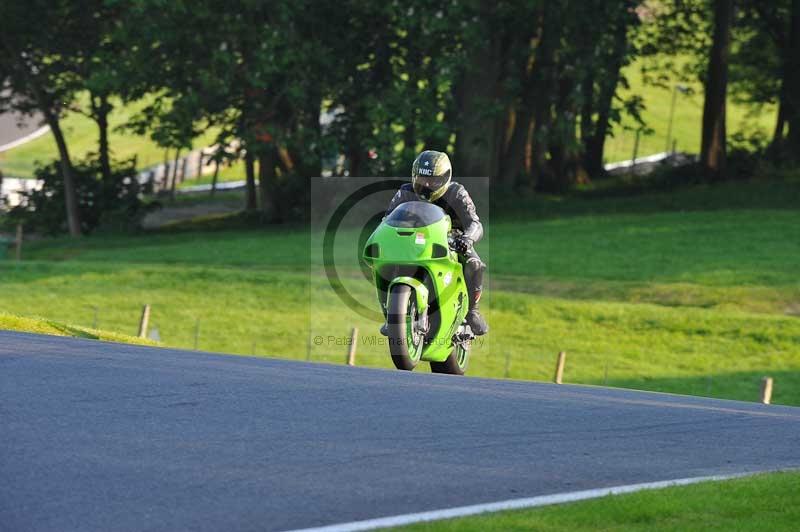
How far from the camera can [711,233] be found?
137 feet

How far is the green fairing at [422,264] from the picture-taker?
1309 cm

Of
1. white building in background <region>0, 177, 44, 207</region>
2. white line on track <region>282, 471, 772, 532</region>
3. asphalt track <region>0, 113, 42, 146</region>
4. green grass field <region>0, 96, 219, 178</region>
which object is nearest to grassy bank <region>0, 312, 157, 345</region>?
white line on track <region>282, 471, 772, 532</region>

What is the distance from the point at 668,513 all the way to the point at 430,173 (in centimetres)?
668

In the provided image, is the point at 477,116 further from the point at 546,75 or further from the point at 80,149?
the point at 80,149

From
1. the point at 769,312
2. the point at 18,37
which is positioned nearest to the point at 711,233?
the point at 769,312

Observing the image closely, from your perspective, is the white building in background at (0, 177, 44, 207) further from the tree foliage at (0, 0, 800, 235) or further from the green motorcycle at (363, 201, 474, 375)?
the green motorcycle at (363, 201, 474, 375)

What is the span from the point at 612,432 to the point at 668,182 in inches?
1786

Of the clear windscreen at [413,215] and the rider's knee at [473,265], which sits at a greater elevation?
the clear windscreen at [413,215]

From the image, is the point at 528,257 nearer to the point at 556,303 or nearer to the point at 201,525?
the point at 556,303

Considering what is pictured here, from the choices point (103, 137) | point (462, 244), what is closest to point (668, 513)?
point (462, 244)

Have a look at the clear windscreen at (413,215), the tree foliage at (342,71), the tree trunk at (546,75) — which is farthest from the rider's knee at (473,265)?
the tree trunk at (546,75)

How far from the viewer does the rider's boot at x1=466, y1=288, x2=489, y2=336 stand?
1427cm

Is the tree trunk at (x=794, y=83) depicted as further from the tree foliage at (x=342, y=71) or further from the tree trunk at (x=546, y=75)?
the tree trunk at (x=546, y=75)

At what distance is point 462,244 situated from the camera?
1373 cm
